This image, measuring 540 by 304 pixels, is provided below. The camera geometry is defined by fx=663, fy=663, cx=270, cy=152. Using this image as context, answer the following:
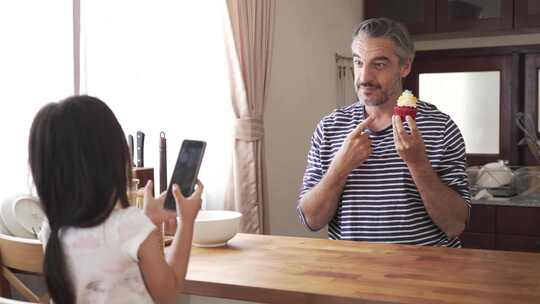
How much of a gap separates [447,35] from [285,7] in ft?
4.51

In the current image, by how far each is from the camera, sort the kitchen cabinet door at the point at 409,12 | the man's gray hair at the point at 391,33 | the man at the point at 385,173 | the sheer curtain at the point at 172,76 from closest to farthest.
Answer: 1. the man at the point at 385,173
2. the man's gray hair at the point at 391,33
3. the sheer curtain at the point at 172,76
4. the kitchen cabinet door at the point at 409,12

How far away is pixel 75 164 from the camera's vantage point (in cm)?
109

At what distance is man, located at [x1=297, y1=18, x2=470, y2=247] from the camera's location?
6.06ft

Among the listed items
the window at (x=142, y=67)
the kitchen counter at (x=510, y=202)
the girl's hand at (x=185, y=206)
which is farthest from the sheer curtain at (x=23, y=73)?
the kitchen counter at (x=510, y=202)

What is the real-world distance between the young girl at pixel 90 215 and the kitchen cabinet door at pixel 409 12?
3.62 metres

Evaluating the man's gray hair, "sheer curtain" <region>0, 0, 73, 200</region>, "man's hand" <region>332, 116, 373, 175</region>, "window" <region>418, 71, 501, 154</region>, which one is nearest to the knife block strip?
"sheer curtain" <region>0, 0, 73, 200</region>

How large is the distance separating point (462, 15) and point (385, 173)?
2.71 m

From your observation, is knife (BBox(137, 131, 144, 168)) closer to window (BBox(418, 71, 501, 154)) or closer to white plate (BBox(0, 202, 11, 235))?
white plate (BBox(0, 202, 11, 235))

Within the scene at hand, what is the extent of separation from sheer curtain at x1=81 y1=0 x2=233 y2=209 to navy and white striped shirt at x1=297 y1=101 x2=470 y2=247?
1.12 metres

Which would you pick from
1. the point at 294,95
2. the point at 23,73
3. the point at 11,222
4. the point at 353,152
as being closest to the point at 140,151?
the point at 23,73

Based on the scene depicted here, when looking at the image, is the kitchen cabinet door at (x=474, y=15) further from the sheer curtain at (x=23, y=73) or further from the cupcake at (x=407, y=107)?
the sheer curtain at (x=23, y=73)

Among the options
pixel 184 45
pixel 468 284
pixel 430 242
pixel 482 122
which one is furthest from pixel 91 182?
pixel 482 122

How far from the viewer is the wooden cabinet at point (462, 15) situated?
413 centimetres

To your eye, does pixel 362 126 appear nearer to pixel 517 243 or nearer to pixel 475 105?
pixel 517 243
